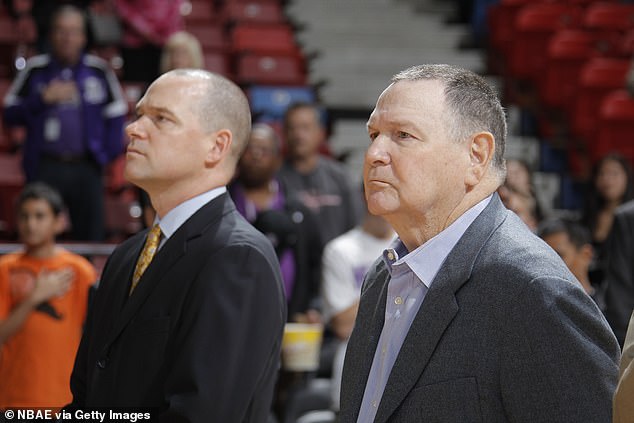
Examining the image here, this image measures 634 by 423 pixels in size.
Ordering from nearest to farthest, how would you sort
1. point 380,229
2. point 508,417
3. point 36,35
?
point 508,417 < point 380,229 < point 36,35

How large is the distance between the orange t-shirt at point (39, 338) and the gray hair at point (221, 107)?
6.51 feet

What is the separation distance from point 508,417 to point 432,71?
0.67 metres

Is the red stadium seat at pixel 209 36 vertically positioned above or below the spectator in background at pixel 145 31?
below

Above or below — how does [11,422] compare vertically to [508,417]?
below

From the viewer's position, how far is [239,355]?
7.90ft

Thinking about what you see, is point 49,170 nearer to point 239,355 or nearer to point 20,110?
point 20,110

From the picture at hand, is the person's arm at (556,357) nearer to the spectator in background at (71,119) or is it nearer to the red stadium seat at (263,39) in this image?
the spectator in background at (71,119)

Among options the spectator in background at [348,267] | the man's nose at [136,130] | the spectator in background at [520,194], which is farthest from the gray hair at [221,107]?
the spectator in background at [348,267]

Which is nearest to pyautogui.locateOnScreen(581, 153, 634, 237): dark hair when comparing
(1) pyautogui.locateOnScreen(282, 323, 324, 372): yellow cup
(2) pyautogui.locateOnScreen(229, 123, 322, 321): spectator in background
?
(2) pyautogui.locateOnScreen(229, 123, 322, 321): spectator in background

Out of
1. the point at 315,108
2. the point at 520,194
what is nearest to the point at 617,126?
the point at 315,108

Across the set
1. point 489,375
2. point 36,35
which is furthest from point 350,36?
point 489,375

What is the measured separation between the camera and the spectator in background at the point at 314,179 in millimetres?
6109

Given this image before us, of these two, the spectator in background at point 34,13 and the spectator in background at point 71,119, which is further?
the spectator in background at point 34,13

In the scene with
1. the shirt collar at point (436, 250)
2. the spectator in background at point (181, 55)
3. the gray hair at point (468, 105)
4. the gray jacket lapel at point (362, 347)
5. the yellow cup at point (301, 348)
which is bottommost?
the yellow cup at point (301, 348)
